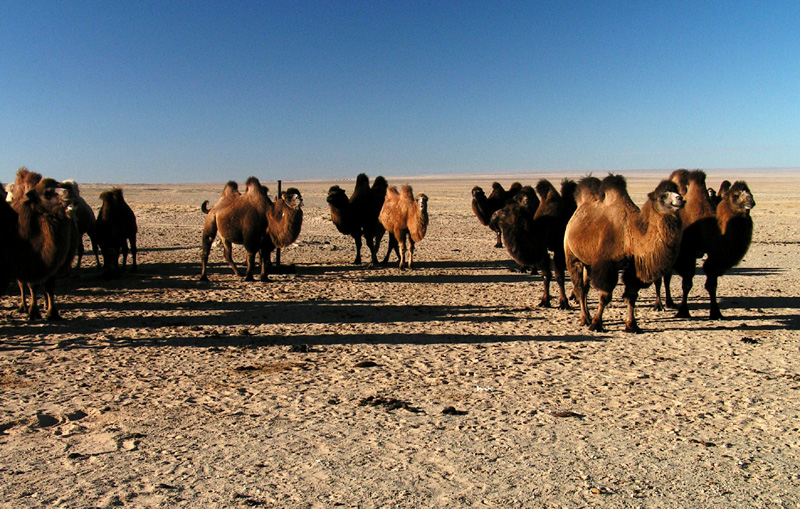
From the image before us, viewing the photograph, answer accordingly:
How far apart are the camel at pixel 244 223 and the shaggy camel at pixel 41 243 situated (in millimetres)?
4267

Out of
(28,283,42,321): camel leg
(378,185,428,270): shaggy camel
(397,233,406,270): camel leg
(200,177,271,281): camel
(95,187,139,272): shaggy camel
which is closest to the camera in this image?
(28,283,42,321): camel leg

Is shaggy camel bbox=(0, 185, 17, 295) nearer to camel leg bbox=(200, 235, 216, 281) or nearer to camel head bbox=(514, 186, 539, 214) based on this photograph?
camel leg bbox=(200, 235, 216, 281)

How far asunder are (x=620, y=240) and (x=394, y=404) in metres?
4.24

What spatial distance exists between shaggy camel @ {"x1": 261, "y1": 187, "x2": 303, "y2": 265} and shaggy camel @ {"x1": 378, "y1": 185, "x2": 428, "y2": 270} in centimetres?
284

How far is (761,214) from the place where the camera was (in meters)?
33.8

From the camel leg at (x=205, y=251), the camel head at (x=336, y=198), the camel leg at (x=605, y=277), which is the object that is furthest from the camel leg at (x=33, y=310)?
the camel head at (x=336, y=198)

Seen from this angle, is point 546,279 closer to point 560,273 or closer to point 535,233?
point 560,273

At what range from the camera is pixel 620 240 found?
8.75m

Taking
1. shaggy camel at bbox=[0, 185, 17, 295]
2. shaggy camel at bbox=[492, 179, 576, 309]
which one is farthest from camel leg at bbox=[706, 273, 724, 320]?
shaggy camel at bbox=[0, 185, 17, 295]

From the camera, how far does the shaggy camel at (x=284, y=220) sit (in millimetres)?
13523

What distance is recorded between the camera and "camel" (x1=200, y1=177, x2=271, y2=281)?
13617mm

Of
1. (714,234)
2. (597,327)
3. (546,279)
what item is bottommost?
(597,327)

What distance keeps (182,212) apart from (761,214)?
29.8m

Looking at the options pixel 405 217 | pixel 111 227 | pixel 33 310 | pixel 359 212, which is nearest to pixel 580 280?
pixel 405 217
